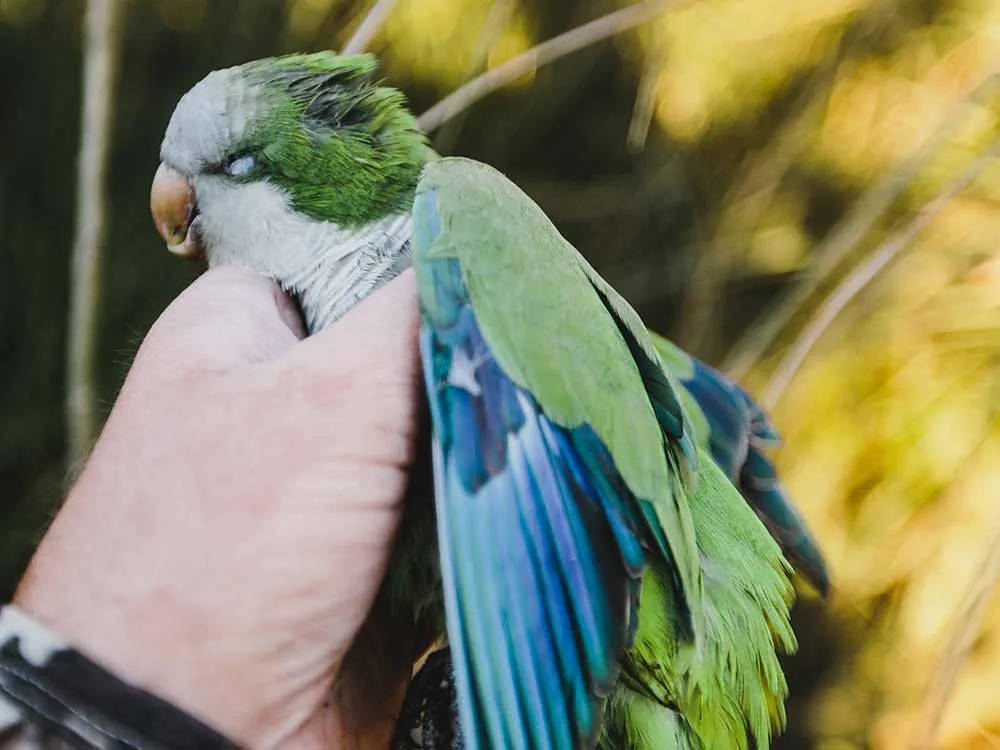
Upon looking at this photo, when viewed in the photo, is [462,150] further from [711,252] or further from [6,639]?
[6,639]

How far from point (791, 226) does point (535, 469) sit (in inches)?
35.5

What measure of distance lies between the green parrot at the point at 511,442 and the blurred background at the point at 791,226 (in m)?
0.33

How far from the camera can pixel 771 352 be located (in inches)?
42.5

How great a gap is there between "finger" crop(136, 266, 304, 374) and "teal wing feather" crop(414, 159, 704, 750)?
0.13m

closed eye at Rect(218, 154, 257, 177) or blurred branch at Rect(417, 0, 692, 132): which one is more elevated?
blurred branch at Rect(417, 0, 692, 132)

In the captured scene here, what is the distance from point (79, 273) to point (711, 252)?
30.9 inches

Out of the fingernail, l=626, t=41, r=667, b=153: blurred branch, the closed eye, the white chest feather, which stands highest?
l=626, t=41, r=667, b=153: blurred branch

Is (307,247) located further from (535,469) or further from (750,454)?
(750,454)

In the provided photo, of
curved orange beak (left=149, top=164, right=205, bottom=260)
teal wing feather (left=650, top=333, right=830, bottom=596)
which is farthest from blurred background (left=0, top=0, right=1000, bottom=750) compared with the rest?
curved orange beak (left=149, top=164, right=205, bottom=260)

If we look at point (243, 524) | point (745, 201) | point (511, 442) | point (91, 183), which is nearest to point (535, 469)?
point (511, 442)

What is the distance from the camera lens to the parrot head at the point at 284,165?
0.58 metres

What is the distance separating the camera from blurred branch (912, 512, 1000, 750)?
0.72 m

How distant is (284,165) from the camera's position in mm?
579

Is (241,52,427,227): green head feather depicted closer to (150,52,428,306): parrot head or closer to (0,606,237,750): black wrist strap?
(150,52,428,306): parrot head
